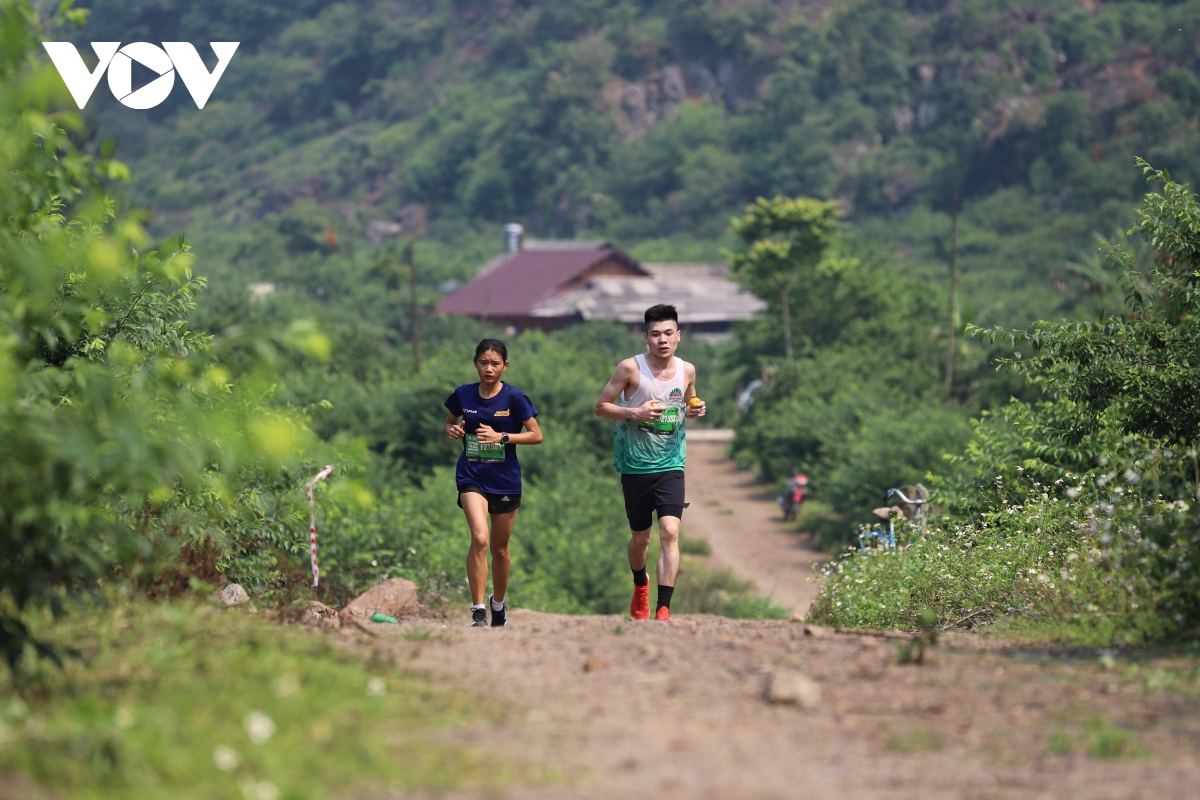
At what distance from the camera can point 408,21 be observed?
120 meters

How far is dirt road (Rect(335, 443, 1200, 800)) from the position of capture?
13.9 ft

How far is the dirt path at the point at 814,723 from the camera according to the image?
13.8 ft

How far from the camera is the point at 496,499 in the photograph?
8.62 m

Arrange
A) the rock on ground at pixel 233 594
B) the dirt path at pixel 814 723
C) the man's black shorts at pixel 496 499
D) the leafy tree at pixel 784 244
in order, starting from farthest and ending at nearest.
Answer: the leafy tree at pixel 784 244
the rock on ground at pixel 233 594
the man's black shorts at pixel 496 499
the dirt path at pixel 814 723

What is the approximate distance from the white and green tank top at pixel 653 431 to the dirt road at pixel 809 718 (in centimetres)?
196

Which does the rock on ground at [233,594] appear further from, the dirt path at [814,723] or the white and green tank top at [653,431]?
the dirt path at [814,723]

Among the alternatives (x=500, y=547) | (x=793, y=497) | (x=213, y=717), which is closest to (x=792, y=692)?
(x=213, y=717)

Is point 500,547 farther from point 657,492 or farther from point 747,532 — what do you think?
point 747,532

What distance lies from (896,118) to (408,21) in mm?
49467

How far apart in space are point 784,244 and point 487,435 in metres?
35.7

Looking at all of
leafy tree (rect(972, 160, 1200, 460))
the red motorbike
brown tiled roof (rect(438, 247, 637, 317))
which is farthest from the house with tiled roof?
leafy tree (rect(972, 160, 1200, 460))

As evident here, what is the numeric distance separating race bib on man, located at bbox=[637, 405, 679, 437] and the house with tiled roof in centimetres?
5048

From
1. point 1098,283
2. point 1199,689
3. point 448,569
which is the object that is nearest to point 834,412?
point 1098,283

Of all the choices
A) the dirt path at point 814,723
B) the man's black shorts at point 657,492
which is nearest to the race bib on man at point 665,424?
the man's black shorts at point 657,492
